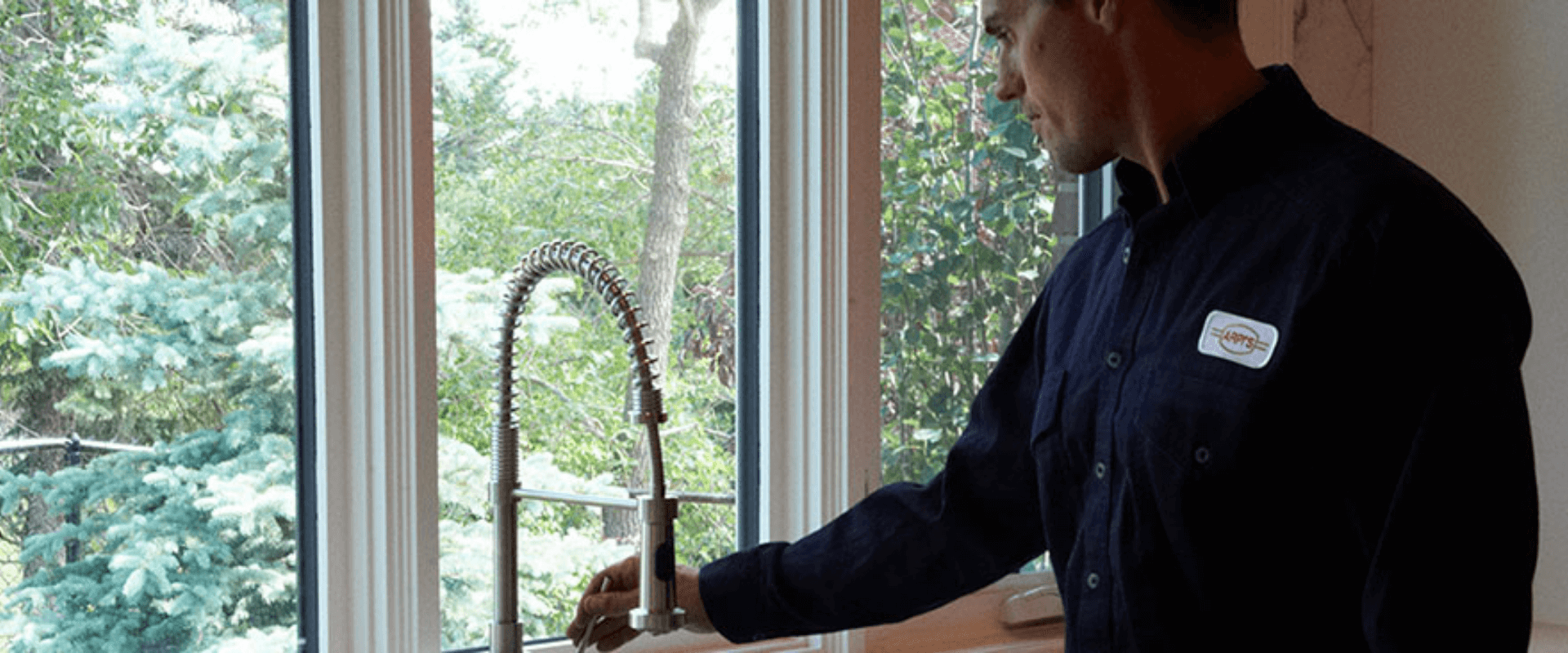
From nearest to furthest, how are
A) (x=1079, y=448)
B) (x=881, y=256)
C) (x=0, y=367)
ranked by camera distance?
(x=1079, y=448)
(x=0, y=367)
(x=881, y=256)

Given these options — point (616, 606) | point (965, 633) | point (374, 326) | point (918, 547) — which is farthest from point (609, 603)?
point (965, 633)

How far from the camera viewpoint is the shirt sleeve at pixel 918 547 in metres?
1.48

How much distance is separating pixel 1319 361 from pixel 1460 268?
4.2 inches

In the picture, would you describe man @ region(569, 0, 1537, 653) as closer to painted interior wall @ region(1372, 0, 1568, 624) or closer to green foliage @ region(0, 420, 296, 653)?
green foliage @ region(0, 420, 296, 653)

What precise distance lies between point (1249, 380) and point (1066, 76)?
29 cm

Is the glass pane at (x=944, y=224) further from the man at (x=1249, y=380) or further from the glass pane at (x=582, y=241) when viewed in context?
the man at (x=1249, y=380)

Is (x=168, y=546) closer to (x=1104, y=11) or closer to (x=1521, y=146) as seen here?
(x=1104, y=11)

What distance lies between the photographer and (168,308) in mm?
1704

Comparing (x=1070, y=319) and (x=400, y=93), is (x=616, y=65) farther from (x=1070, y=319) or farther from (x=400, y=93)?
(x=1070, y=319)

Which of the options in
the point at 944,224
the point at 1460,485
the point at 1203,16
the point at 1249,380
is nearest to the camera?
the point at 1460,485

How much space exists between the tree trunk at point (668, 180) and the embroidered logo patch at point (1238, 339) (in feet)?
3.16

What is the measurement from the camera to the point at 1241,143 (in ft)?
4.04

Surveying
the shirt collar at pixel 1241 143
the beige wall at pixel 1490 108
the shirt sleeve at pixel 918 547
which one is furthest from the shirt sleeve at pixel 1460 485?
the beige wall at pixel 1490 108

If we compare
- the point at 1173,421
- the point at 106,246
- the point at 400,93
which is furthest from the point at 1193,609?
the point at 106,246
